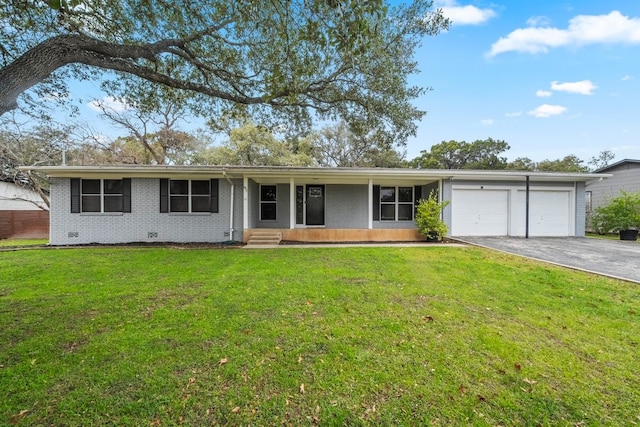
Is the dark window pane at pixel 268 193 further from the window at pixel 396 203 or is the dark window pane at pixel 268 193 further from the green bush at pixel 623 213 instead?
the green bush at pixel 623 213

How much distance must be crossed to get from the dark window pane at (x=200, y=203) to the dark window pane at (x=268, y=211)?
2238 millimetres

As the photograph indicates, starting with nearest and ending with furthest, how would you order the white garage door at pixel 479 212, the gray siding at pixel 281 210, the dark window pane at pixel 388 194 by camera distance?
the white garage door at pixel 479 212
the gray siding at pixel 281 210
the dark window pane at pixel 388 194

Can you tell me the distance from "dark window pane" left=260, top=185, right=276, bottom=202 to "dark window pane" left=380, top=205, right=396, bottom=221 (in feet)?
15.5

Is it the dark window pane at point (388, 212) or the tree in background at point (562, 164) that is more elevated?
the tree in background at point (562, 164)

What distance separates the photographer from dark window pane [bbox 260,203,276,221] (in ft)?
39.5

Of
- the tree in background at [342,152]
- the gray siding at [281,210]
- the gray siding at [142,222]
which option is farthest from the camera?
the tree in background at [342,152]

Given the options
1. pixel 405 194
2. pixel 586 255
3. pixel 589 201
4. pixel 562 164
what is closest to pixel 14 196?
pixel 405 194

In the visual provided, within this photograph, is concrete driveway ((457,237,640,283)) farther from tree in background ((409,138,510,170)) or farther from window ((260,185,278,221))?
tree in background ((409,138,510,170))

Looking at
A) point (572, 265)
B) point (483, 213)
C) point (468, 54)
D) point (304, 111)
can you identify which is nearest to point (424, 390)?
point (572, 265)

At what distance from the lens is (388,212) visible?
12547 mm

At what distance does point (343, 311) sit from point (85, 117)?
67.0 feet

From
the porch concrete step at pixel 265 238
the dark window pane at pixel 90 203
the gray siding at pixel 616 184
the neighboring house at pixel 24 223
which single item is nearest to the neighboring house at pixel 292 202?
the dark window pane at pixel 90 203

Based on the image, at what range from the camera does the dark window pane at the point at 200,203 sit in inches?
418

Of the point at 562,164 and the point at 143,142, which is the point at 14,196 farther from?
the point at 562,164
